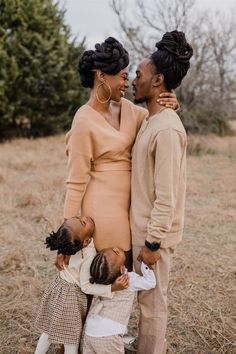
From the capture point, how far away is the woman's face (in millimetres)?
1966

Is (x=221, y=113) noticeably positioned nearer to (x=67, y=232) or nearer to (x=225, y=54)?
(x=225, y=54)

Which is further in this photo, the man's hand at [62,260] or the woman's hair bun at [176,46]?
the man's hand at [62,260]

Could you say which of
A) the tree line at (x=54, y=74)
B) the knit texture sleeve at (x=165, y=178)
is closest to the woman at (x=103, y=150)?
the knit texture sleeve at (x=165, y=178)

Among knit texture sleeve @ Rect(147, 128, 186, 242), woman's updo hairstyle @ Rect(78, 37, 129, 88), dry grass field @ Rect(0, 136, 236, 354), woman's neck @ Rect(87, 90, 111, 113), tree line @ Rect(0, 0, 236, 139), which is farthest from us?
tree line @ Rect(0, 0, 236, 139)

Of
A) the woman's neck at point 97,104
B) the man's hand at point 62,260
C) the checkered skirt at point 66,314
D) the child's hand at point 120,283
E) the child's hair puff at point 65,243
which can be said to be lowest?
the checkered skirt at point 66,314

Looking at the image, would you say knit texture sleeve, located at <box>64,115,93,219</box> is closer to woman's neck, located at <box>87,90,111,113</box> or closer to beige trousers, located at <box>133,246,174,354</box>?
woman's neck, located at <box>87,90,111,113</box>

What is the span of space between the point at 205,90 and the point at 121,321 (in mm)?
11028

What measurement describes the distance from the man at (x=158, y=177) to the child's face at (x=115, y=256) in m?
0.08

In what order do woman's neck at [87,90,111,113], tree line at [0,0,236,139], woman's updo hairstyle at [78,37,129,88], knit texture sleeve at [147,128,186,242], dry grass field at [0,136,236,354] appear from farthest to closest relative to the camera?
tree line at [0,0,236,139] → dry grass field at [0,136,236,354] → woman's neck at [87,90,111,113] → woman's updo hairstyle at [78,37,129,88] → knit texture sleeve at [147,128,186,242]

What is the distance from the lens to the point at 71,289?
6.81 feet

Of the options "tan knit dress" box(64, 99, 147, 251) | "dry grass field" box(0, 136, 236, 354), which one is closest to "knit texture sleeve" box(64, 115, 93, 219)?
"tan knit dress" box(64, 99, 147, 251)

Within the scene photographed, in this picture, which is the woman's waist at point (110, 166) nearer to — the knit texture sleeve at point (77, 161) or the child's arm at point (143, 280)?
the knit texture sleeve at point (77, 161)

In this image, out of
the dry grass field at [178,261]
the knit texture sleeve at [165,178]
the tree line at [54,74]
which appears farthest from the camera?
the tree line at [54,74]

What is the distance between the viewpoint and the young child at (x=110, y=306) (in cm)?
195
